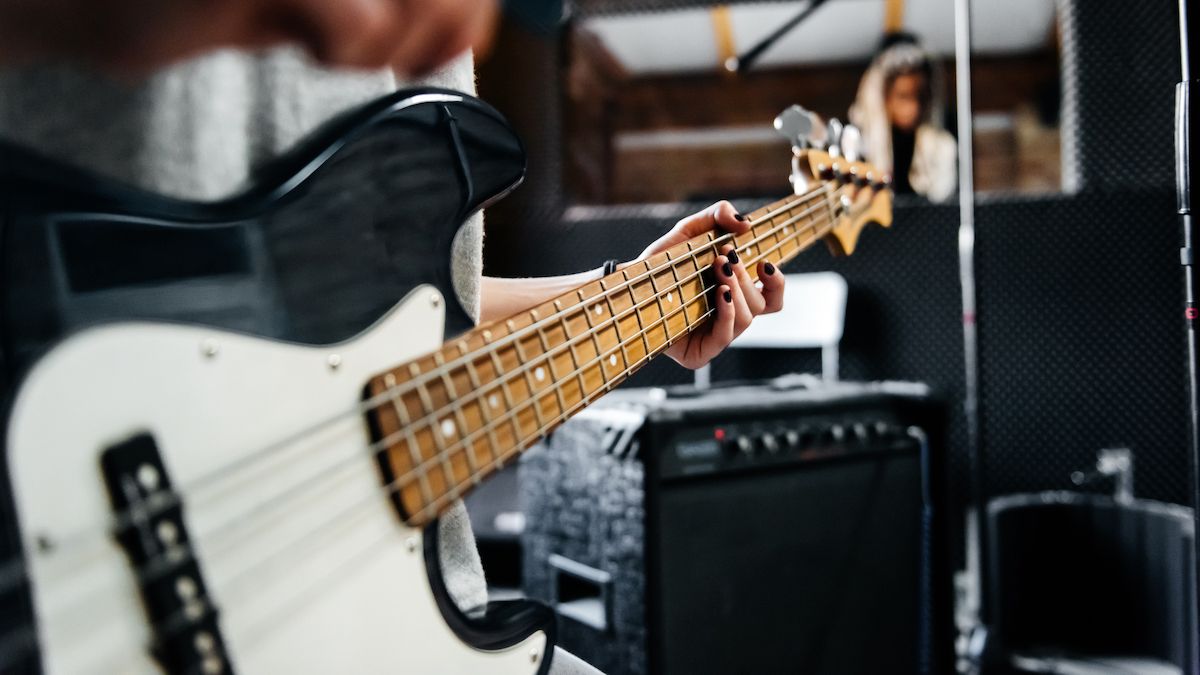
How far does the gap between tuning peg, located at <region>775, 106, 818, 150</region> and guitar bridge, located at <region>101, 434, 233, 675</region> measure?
31.2 inches

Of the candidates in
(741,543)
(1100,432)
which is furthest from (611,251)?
(1100,432)

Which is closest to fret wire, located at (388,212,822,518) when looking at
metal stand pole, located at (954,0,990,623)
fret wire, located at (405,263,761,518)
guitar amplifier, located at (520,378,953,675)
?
fret wire, located at (405,263,761,518)

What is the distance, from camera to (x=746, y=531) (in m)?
1.17

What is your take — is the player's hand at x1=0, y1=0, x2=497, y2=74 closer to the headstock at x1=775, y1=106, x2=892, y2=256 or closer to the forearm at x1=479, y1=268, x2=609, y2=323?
the forearm at x1=479, y1=268, x2=609, y2=323

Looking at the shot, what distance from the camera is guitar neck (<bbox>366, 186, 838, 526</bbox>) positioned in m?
0.48

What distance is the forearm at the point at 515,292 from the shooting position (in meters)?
0.80

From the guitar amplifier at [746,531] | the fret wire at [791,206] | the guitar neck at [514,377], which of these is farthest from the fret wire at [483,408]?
the guitar amplifier at [746,531]

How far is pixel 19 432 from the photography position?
1.16ft

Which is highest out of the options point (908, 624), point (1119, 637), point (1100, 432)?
point (1100, 432)

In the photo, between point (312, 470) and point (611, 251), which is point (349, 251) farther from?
point (611, 251)

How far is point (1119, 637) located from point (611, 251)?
4.18 feet

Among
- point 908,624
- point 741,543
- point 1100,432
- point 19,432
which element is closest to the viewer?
point 19,432

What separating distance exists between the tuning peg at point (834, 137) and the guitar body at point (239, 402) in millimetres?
628

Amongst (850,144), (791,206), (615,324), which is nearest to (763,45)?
(850,144)
